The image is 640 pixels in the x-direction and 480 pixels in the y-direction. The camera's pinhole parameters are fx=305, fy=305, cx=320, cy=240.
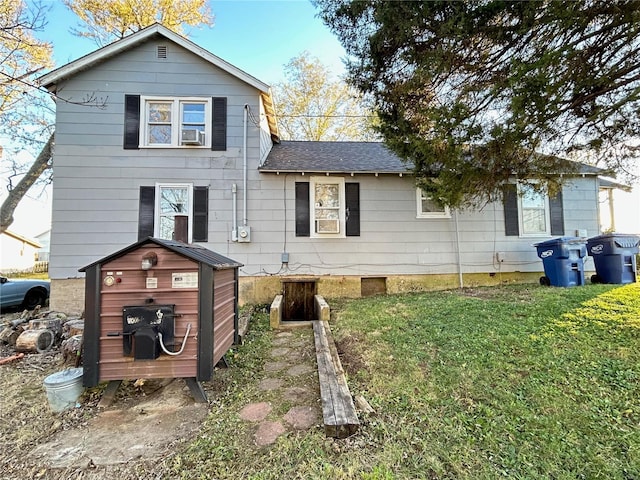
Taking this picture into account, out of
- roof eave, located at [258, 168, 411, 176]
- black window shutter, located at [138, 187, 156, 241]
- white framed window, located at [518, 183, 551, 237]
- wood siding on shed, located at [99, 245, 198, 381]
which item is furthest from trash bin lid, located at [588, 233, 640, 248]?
black window shutter, located at [138, 187, 156, 241]

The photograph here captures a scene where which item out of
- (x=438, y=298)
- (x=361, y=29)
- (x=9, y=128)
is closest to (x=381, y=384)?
(x=438, y=298)

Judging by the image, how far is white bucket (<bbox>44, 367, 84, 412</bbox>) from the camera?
119 inches

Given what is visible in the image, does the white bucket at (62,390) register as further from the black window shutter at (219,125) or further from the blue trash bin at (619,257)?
the blue trash bin at (619,257)

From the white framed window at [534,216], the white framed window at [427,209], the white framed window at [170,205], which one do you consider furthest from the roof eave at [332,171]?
the white framed window at [534,216]

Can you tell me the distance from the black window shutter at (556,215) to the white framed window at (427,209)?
2872mm

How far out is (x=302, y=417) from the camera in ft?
8.82

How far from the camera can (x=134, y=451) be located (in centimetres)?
238

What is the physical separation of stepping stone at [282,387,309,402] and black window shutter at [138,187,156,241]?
5.70m

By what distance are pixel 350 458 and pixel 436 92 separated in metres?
5.05

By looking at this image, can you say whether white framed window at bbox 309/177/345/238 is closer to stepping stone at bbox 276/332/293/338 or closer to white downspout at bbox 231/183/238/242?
Answer: white downspout at bbox 231/183/238/242

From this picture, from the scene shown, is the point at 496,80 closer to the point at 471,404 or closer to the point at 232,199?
the point at 471,404

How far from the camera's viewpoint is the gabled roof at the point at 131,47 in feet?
A: 23.1

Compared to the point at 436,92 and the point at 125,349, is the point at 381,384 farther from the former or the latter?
the point at 436,92

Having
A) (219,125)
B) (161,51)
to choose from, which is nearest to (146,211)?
(219,125)
